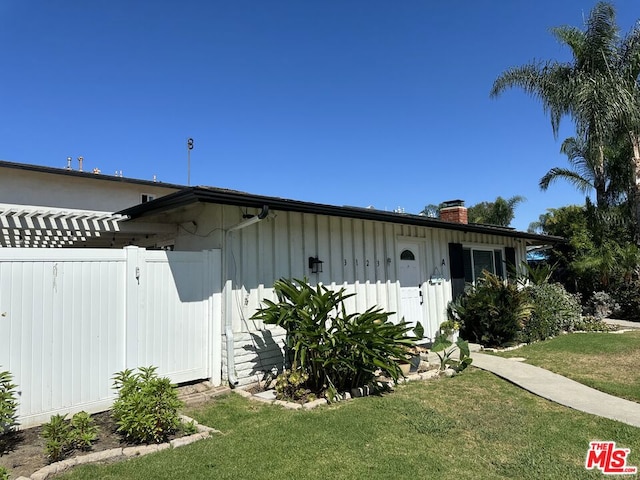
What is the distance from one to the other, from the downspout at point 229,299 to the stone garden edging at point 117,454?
5.46ft

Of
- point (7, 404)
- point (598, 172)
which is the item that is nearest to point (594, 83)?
point (598, 172)

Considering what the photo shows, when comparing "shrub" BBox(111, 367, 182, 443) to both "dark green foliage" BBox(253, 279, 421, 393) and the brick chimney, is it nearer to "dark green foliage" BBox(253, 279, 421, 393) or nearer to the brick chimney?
"dark green foliage" BBox(253, 279, 421, 393)

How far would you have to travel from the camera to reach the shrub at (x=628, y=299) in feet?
48.0

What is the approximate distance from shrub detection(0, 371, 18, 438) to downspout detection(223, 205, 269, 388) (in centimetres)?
259

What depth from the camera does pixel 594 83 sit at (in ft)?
43.9

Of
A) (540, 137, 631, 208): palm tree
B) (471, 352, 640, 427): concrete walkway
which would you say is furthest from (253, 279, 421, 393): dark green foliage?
(540, 137, 631, 208): palm tree

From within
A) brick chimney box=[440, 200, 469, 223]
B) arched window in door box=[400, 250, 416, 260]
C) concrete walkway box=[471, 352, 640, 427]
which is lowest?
concrete walkway box=[471, 352, 640, 427]

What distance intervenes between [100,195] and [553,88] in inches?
649

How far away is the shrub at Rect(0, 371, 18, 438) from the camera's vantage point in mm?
3845

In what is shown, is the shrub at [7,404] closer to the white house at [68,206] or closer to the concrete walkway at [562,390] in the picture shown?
the white house at [68,206]

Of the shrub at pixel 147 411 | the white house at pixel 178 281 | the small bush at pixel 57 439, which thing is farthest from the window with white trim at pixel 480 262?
the small bush at pixel 57 439

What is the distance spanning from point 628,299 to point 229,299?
1572 cm

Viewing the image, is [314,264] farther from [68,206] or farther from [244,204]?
[68,206]

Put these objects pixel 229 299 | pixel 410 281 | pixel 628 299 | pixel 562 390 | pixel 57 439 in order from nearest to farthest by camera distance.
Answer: pixel 57 439 → pixel 562 390 → pixel 229 299 → pixel 410 281 → pixel 628 299
